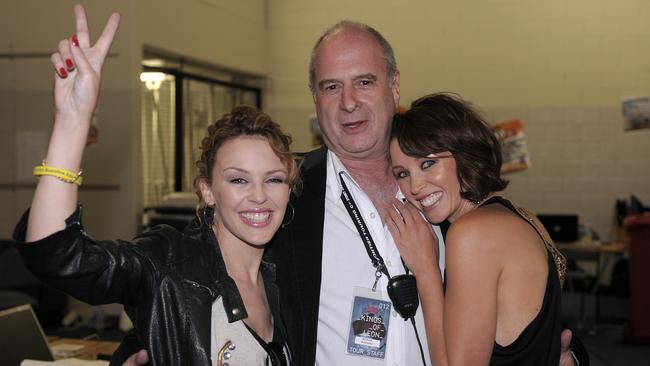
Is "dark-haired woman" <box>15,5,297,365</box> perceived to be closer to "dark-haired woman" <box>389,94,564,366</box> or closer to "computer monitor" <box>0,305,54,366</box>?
"dark-haired woman" <box>389,94,564,366</box>

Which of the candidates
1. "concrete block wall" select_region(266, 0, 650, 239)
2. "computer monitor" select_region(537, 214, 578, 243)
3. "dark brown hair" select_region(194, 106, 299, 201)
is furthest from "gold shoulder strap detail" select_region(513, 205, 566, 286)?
"concrete block wall" select_region(266, 0, 650, 239)

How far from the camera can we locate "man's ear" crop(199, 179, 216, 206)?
1.85 metres

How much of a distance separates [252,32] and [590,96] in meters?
4.49

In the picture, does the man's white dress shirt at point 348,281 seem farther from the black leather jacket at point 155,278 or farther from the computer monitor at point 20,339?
the computer monitor at point 20,339

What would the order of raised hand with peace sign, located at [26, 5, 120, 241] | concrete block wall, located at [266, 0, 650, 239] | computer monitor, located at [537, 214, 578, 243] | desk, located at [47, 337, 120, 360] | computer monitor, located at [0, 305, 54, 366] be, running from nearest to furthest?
raised hand with peace sign, located at [26, 5, 120, 241]
computer monitor, located at [0, 305, 54, 366]
desk, located at [47, 337, 120, 360]
computer monitor, located at [537, 214, 578, 243]
concrete block wall, located at [266, 0, 650, 239]

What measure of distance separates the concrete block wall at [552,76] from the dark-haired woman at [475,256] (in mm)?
7287

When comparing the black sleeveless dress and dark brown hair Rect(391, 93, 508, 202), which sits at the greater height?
dark brown hair Rect(391, 93, 508, 202)

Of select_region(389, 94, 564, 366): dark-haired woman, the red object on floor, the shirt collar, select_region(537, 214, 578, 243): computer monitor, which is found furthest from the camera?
select_region(537, 214, 578, 243): computer monitor

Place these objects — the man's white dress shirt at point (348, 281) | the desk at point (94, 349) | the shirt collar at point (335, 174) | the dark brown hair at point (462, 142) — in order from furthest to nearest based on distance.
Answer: the desk at point (94, 349) → the shirt collar at point (335, 174) → the man's white dress shirt at point (348, 281) → the dark brown hair at point (462, 142)

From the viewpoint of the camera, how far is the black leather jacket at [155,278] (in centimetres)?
136

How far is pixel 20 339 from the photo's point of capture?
279cm

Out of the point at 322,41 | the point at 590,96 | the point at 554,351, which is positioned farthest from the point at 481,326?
the point at 590,96

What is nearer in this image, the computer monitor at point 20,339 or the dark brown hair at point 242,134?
the dark brown hair at point 242,134

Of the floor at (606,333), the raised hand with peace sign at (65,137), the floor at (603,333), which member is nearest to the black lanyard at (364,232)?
the raised hand with peace sign at (65,137)
